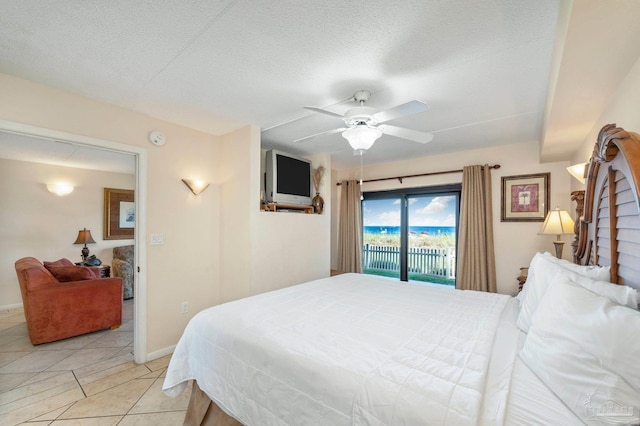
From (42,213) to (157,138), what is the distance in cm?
269

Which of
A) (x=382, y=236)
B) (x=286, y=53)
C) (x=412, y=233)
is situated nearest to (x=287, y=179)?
(x=286, y=53)

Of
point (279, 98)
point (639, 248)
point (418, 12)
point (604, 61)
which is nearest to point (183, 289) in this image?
point (279, 98)

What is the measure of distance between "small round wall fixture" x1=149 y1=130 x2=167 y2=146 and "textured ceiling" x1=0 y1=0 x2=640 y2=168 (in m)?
0.19

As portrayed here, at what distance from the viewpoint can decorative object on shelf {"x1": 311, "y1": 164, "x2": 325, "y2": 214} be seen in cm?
391

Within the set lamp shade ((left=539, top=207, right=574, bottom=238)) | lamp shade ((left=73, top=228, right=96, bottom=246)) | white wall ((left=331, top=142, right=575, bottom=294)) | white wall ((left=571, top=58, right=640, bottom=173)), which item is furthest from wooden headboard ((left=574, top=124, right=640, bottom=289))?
lamp shade ((left=73, top=228, right=96, bottom=246))

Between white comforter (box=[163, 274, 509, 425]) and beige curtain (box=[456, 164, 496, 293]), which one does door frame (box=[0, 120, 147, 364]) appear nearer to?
white comforter (box=[163, 274, 509, 425])

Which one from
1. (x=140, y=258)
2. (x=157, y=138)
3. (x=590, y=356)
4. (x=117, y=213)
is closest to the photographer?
(x=590, y=356)

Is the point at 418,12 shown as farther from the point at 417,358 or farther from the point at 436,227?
the point at 436,227

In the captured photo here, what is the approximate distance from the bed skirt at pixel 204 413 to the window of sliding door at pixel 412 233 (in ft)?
11.6

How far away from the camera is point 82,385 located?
222 cm

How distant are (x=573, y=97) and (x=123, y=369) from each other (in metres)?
4.21

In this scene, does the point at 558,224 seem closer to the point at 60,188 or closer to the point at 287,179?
the point at 287,179

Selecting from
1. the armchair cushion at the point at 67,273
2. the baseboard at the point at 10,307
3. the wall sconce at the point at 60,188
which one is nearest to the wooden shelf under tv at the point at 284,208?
the armchair cushion at the point at 67,273

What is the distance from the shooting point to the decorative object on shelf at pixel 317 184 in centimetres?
391
